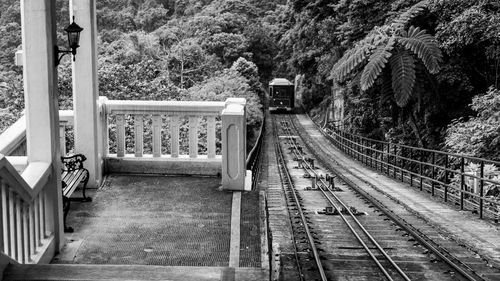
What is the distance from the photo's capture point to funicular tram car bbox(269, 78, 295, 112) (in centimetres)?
5888

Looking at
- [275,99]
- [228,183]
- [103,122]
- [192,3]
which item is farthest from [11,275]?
[275,99]

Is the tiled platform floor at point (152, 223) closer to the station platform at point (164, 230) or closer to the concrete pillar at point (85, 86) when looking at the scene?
the station platform at point (164, 230)

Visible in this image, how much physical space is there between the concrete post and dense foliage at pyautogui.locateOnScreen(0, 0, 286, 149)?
722cm

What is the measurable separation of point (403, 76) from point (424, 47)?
783 mm

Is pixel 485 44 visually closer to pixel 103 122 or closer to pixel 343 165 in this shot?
pixel 343 165

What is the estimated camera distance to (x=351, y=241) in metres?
8.98

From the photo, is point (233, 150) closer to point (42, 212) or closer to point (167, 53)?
point (42, 212)

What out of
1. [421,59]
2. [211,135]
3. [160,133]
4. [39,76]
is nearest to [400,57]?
[421,59]

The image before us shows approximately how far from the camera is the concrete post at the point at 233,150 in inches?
324

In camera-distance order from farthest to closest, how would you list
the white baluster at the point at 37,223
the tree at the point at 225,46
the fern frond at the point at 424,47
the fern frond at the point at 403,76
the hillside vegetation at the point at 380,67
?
the tree at the point at 225,46 < the hillside vegetation at the point at 380,67 < the fern frond at the point at 403,76 < the fern frond at the point at 424,47 < the white baluster at the point at 37,223

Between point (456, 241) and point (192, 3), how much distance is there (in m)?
48.7

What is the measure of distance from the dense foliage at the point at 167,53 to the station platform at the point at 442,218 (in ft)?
23.9

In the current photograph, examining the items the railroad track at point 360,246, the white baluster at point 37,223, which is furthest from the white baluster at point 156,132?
the white baluster at point 37,223

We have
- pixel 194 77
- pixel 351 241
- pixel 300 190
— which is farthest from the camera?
pixel 194 77
